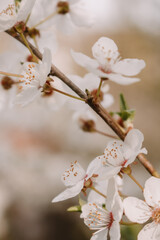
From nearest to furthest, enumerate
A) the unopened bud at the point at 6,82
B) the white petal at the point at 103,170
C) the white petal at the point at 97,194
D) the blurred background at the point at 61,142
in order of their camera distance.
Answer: the white petal at the point at 103,170
the white petal at the point at 97,194
the unopened bud at the point at 6,82
the blurred background at the point at 61,142

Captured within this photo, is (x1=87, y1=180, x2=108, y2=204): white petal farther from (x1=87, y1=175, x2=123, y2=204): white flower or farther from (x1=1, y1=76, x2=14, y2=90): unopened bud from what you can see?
(x1=1, y1=76, x2=14, y2=90): unopened bud

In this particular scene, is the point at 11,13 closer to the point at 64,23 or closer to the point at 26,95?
the point at 26,95

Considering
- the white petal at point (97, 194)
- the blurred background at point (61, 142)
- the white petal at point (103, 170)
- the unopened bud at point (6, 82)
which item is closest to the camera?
the white petal at point (103, 170)

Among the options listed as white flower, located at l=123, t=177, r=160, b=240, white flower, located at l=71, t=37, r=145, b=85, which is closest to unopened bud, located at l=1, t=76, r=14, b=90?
white flower, located at l=71, t=37, r=145, b=85

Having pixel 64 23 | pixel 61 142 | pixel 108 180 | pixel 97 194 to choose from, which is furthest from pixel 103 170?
pixel 61 142

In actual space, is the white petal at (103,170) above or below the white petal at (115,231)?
above

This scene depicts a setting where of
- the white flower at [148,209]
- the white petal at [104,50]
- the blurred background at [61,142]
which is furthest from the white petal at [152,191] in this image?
the blurred background at [61,142]

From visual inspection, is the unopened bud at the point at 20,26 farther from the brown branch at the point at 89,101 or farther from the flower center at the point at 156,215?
the flower center at the point at 156,215
